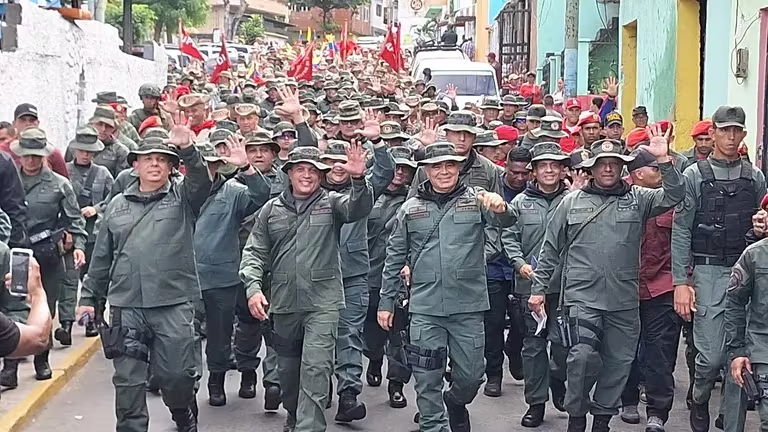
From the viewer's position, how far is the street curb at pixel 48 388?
26.2 ft

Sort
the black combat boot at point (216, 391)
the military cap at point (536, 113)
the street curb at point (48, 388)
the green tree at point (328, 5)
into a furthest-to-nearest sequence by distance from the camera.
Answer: the green tree at point (328, 5) < the military cap at point (536, 113) < the black combat boot at point (216, 391) < the street curb at point (48, 388)

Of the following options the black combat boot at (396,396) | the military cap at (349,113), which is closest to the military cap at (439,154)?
the black combat boot at (396,396)

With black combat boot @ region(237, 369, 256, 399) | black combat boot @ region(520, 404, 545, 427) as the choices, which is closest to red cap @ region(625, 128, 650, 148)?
black combat boot @ region(520, 404, 545, 427)

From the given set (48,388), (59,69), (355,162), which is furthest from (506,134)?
(59,69)

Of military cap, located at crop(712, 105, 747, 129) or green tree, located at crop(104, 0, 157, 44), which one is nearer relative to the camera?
military cap, located at crop(712, 105, 747, 129)

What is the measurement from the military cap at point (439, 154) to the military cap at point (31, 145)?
3.38 meters

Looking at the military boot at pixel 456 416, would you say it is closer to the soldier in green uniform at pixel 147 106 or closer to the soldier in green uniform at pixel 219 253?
the soldier in green uniform at pixel 219 253

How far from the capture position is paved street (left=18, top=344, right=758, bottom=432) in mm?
8156

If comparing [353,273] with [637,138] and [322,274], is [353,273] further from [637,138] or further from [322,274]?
[637,138]

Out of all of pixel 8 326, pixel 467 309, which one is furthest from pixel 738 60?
pixel 8 326

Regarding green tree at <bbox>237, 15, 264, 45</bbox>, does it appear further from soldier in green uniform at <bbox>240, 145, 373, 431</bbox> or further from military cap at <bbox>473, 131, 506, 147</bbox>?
soldier in green uniform at <bbox>240, 145, 373, 431</bbox>

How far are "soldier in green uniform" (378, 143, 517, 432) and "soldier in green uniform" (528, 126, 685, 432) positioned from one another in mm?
524

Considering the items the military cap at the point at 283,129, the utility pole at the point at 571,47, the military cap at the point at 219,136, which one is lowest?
the military cap at the point at 219,136

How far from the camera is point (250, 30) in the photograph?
197ft
